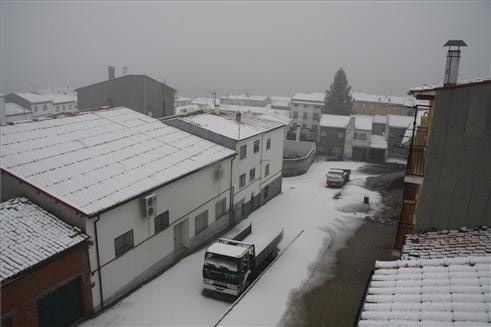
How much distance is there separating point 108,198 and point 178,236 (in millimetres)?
6814

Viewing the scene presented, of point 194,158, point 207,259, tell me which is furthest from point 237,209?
point 207,259

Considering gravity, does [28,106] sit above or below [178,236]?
above

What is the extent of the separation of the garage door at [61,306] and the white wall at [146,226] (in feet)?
2.91

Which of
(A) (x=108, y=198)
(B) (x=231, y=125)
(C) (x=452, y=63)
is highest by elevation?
(C) (x=452, y=63)

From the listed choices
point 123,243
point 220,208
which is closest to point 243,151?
point 220,208

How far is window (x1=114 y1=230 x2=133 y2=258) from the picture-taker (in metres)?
19.2

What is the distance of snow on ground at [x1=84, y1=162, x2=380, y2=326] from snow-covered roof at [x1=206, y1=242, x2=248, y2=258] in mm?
2063

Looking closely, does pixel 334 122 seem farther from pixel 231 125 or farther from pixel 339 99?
pixel 231 125

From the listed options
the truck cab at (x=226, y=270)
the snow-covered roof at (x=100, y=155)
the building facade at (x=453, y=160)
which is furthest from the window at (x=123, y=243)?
the building facade at (x=453, y=160)

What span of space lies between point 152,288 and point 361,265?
12924 mm

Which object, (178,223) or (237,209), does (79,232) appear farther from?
(237,209)

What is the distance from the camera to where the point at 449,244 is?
1268 cm

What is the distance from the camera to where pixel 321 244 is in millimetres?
27109

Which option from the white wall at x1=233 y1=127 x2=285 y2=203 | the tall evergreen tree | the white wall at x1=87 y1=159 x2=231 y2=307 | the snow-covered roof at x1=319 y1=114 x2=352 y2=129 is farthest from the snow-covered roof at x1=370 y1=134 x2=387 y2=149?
the white wall at x1=87 y1=159 x2=231 y2=307
